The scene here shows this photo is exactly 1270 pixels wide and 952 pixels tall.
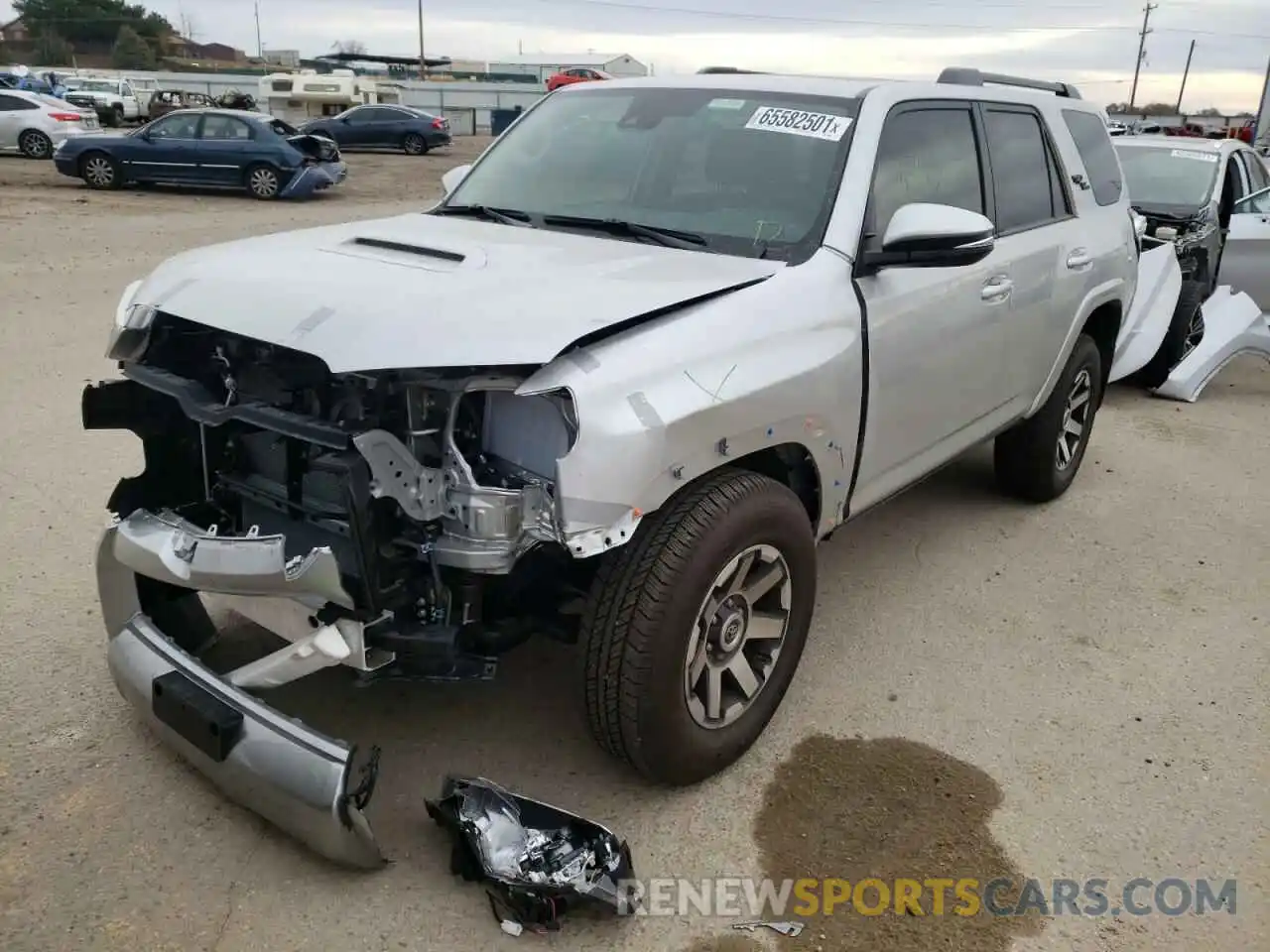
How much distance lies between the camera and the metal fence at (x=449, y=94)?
160 feet

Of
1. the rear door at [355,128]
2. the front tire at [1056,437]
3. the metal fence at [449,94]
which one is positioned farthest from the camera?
the metal fence at [449,94]

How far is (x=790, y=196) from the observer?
3.37 m

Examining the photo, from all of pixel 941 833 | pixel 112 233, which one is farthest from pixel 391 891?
pixel 112 233

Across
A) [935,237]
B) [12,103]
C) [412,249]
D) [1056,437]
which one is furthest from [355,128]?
[935,237]

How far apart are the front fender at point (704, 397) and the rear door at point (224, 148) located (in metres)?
17.3

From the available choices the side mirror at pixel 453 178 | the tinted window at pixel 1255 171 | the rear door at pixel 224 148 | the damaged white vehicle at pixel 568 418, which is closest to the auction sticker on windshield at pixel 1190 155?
the tinted window at pixel 1255 171

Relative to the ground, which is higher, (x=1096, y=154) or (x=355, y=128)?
(x=1096, y=154)

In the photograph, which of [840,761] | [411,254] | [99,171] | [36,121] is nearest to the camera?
[411,254]

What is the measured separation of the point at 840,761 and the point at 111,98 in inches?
1446

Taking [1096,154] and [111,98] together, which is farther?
[111,98]

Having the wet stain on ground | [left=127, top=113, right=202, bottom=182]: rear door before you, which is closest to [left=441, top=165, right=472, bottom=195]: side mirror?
the wet stain on ground

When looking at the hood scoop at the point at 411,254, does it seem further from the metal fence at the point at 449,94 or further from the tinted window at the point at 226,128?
the metal fence at the point at 449,94

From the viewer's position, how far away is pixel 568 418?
2402 mm

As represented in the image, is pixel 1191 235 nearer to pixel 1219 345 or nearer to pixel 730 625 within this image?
pixel 1219 345
